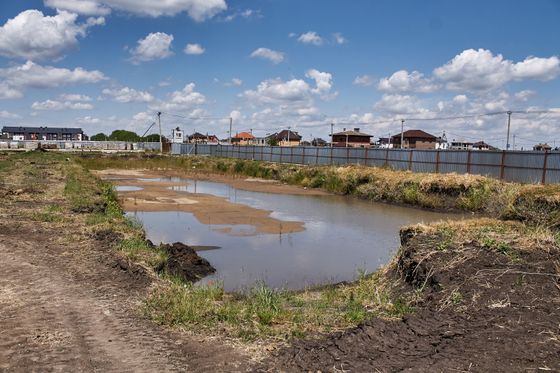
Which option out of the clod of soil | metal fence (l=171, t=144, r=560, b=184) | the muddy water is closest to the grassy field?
the clod of soil

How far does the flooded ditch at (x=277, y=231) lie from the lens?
10656 millimetres

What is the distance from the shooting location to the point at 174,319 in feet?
18.6

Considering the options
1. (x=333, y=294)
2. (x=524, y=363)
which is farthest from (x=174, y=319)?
(x=524, y=363)

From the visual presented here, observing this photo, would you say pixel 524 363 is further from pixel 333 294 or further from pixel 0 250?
pixel 0 250

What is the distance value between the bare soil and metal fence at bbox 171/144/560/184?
69.7 ft

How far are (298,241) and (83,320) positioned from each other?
9104 mm

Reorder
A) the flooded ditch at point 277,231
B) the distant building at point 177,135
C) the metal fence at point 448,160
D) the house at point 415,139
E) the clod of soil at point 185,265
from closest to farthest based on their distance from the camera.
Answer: the clod of soil at point 185,265
the flooded ditch at point 277,231
the metal fence at point 448,160
the house at point 415,139
the distant building at point 177,135

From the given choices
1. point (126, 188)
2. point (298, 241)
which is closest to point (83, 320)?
point (298, 241)

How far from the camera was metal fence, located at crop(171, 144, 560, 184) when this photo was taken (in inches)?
929

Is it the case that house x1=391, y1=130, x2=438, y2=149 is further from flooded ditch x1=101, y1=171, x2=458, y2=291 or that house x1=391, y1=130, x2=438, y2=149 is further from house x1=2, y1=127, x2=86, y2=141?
house x1=2, y1=127, x2=86, y2=141

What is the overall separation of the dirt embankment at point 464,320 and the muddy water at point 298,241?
3177mm

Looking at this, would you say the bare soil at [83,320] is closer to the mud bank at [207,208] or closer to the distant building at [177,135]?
the mud bank at [207,208]

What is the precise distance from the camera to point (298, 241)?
46.7ft

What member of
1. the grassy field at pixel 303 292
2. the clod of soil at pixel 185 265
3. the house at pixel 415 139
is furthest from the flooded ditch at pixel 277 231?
the house at pixel 415 139
